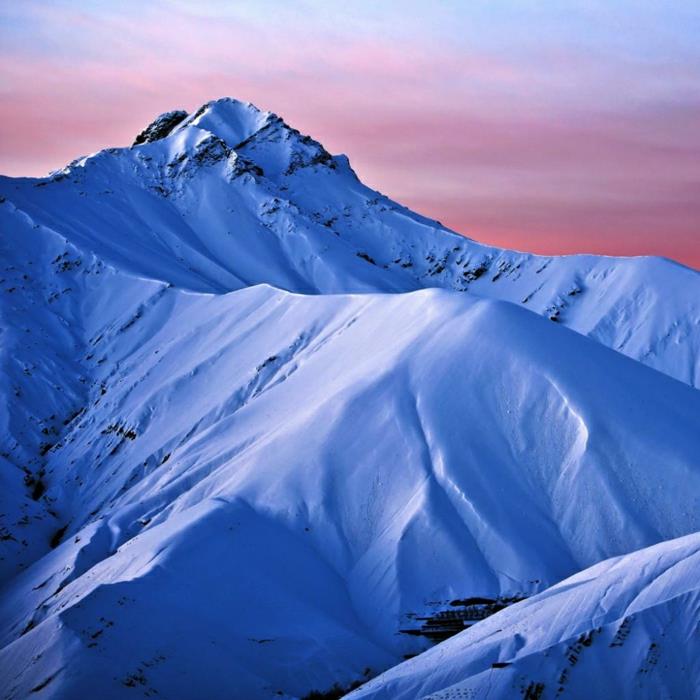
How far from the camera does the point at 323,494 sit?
68312 mm

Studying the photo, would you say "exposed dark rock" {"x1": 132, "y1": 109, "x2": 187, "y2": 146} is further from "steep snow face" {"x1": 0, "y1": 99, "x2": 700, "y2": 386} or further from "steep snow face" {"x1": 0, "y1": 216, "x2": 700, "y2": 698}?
"steep snow face" {"x1": 0, "y1": 216, "x2": 700, "y2": 698}

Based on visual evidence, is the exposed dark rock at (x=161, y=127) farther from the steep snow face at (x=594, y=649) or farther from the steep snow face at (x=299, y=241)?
the steep snow face at (x=594, y=649)

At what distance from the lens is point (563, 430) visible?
68375mm

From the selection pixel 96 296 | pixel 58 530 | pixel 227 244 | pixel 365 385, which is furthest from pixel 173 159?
pixel 365 385

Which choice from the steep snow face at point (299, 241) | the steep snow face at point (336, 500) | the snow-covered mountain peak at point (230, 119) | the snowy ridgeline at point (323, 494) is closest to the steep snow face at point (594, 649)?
the snowy ridgeline at point (323, 494)

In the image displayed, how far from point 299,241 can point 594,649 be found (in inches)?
4561

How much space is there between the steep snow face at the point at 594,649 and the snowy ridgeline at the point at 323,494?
0.28 feet

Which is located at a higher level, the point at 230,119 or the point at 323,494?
the point at 230,119

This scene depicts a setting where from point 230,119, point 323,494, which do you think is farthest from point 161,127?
point 323,494

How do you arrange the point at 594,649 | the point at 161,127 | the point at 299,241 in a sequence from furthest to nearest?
the point at 161,127
the point at 299,241
the point at 594,649

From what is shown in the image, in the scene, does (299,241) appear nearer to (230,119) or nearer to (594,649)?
(230,119)

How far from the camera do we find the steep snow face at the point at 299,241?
140 meters

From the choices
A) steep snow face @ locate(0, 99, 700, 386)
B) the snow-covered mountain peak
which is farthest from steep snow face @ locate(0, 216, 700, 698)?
the snow-covered mountain peak

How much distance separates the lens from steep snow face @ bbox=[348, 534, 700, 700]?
134ft
